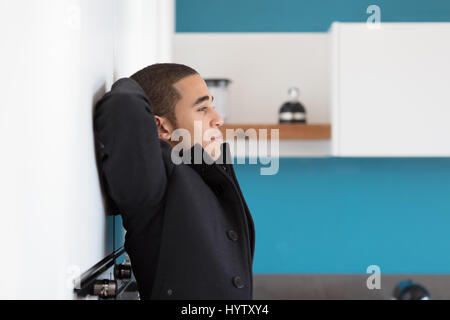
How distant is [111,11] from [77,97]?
0.27 m

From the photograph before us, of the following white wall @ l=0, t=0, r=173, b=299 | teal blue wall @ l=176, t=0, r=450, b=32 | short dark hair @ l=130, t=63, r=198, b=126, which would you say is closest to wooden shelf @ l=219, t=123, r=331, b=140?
teal blue wall @ l=176, t=0, r=450, b=32

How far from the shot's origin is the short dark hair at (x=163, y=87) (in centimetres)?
89

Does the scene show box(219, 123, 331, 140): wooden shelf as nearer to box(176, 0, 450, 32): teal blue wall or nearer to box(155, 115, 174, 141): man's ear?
box(176, 0, 450, 32): teal blue wall

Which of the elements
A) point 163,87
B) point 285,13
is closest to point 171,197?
point 163,87

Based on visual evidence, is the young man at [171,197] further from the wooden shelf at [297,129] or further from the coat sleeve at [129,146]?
the wooden shelf at [297,129]

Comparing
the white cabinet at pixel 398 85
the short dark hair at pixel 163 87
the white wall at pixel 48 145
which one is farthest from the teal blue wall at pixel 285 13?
the white wall at pixel 48 145

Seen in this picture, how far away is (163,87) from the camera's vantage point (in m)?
0.90

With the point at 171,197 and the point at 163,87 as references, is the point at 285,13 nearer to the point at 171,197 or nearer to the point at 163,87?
the point at 163,87

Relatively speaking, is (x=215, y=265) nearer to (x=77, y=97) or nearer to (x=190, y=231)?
(x=190, y=231)

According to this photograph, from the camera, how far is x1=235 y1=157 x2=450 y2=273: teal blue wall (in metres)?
2.29

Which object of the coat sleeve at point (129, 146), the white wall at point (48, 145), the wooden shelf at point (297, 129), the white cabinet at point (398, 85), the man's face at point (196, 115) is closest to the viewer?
the white wall at point (48, 145)

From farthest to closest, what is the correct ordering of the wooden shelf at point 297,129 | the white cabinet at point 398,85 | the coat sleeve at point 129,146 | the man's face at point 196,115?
1. the wooden shelf at point 297,129
2. the white cabinet at point 398,85
3. the man's face at point 196,115
4. the coat sleeve at point 129,146

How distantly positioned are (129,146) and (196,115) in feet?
0.73

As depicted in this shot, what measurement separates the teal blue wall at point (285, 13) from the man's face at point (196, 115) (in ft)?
4.71
